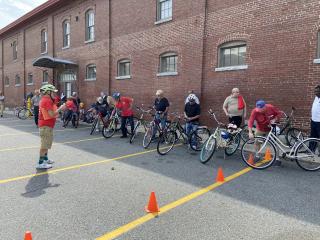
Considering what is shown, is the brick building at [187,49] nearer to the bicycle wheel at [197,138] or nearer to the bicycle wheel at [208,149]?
the bicycle wheel at [197,138]

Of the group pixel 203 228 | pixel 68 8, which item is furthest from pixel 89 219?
pixel 68 8

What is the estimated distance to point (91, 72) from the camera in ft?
60.2

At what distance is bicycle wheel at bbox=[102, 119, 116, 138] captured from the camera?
10.4 metres

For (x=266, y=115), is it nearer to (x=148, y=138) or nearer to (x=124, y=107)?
(x=148, y=138)

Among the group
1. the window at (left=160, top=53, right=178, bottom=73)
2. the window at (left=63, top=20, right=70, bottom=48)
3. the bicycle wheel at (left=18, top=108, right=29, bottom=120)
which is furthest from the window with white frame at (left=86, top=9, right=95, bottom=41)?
the window at (left=160, top=53, right=178, bottom=73)

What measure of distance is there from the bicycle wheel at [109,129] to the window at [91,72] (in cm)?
822

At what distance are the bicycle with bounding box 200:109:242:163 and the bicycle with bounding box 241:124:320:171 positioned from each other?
603 mm

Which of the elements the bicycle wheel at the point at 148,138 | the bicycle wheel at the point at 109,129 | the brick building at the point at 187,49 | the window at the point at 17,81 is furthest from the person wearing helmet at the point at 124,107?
the window at the point at 17,81

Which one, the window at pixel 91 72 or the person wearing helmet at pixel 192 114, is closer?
the person wearing helmet at pixel 192 114

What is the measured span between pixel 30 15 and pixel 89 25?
8719 mm

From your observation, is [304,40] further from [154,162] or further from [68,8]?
[68,8]

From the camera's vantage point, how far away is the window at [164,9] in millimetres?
13257

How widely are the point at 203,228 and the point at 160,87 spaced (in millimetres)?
10441

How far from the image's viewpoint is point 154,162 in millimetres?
6922
